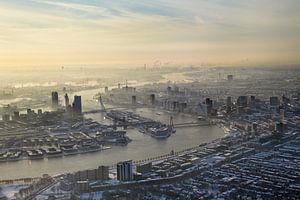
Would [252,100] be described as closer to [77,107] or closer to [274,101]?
[274,101]

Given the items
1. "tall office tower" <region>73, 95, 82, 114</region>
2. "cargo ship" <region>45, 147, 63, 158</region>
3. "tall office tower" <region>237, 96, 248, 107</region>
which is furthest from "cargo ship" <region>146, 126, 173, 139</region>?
"tall office tower" <region>73, 95, 82, 114</region>

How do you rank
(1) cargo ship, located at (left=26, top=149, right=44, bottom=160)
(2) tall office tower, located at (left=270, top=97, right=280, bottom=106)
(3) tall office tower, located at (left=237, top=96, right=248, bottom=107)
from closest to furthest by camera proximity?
(1) cargo ship, located at (left=26, top=149, right=44, bottom=160) < (2) tall office tower, located at (left=270, top=97, right=280, bottom=106) < (3) tall office tower, located at (left=237, top=96, right=248, bottom=107)

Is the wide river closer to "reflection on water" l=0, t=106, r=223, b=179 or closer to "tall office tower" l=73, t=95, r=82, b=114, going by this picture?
"reflection on water" l=0, t=106, r=223, b=179

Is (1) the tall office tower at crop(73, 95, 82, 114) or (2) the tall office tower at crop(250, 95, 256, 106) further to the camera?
(2) the tall office tower at crop(250, 95, 256, 106)

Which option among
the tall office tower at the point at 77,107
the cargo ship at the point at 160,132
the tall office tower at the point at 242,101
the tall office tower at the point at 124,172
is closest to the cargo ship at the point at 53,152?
the cargo ship at the point at 160,132

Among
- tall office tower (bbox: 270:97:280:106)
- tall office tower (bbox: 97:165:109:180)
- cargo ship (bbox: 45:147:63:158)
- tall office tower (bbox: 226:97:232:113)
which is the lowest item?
cargo ship (bbox: 45:147:63:158)

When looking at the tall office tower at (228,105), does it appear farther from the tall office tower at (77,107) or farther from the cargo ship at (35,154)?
the cargo ship at (35,154)
